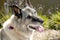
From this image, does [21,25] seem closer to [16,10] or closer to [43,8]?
[16,10]

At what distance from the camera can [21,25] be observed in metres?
2.80

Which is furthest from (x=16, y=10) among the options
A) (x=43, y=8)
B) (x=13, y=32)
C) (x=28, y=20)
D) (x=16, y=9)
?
(x=43, y=8)

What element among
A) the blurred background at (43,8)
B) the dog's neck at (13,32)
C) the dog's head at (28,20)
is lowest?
the dog's neck at (13,32)

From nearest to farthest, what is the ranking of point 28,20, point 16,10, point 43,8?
1. point 16,10
2. point 28,20
3. point 43,8

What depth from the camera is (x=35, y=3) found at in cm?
515

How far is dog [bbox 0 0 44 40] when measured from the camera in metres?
2.74

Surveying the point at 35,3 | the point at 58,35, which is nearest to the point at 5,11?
the point at 35,3

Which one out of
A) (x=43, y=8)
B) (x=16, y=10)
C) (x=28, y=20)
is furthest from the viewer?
(x=43, y=8)

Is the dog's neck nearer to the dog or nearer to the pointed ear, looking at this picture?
the dog

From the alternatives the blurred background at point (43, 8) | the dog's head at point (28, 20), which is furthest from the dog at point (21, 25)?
the blurred background at point (43, 8)

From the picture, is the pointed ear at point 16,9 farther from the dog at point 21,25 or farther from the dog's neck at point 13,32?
the dog's neck at point 13,32

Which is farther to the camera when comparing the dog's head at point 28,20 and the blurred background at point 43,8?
the blurred background at point 43,8

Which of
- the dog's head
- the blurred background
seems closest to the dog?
the dog's head

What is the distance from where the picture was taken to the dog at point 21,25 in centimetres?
274
